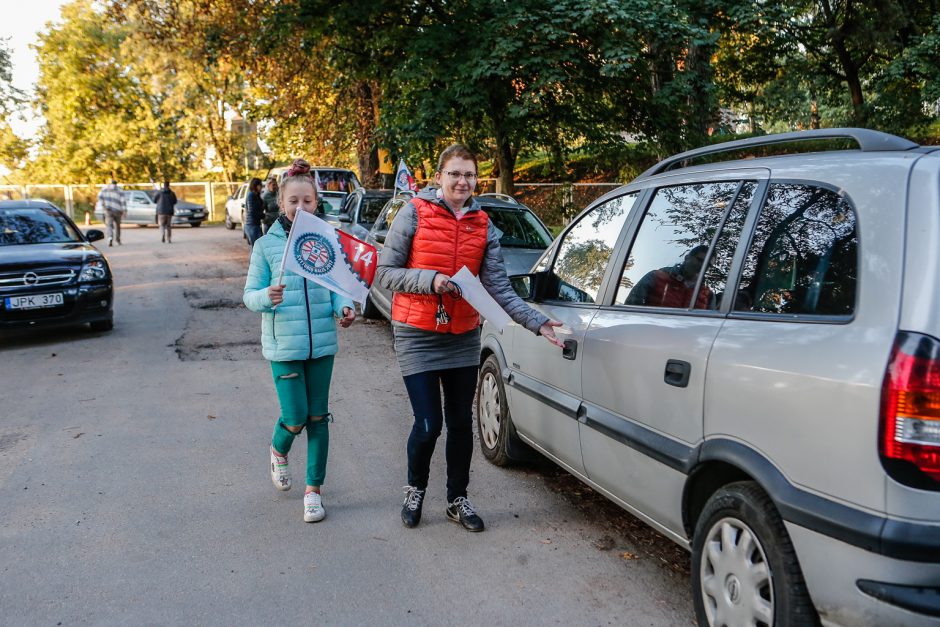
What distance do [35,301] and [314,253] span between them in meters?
6.54

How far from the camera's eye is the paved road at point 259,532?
11.2 feet

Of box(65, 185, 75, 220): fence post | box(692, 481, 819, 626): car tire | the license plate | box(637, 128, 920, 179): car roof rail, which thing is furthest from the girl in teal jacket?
box(65, 185, 75, 220): fence post

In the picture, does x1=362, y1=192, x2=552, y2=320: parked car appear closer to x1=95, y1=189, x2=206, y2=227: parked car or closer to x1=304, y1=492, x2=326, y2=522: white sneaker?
x1=304, y1=492, x2=326, y2=522: white sneaker

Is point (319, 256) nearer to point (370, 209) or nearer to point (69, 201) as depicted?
point (370, 209)

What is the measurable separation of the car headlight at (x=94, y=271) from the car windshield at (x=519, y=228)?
477cm

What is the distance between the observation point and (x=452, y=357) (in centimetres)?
409

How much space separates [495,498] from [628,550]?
962mm

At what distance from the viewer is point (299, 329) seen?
169 inches

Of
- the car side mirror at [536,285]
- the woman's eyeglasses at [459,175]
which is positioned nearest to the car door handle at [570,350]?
the car side mirror at [536,285]

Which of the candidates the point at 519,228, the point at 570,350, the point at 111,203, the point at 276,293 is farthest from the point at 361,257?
the point at 111,203

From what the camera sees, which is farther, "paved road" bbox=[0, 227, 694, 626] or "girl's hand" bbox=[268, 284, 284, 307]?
"girl's hand" bbox=[268, 284, 284, 307]

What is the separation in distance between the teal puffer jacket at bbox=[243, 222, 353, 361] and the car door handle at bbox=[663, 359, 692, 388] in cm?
186

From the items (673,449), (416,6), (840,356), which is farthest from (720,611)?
(416,6)

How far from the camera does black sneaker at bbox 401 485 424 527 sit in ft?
14.0
